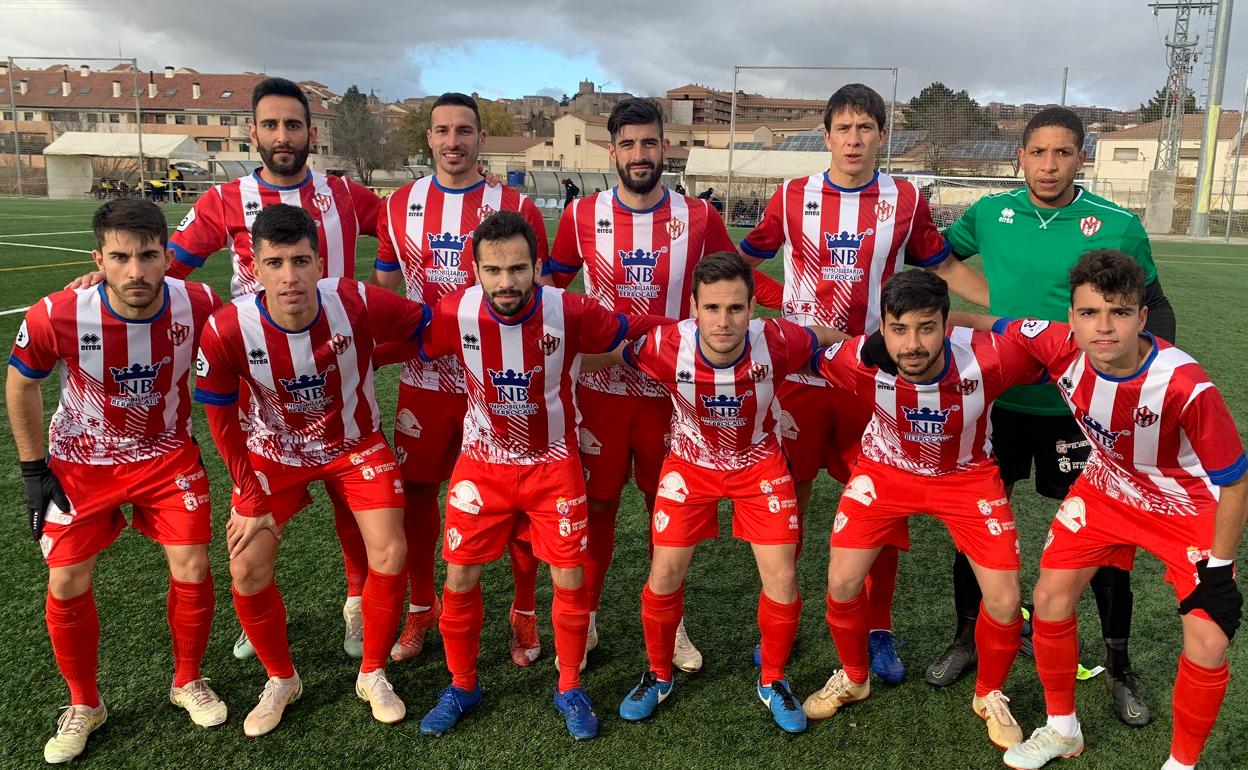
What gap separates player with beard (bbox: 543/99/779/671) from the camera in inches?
136

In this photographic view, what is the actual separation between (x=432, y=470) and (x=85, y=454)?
1240 mm

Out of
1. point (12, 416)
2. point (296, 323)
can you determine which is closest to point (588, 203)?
point (296, 323)

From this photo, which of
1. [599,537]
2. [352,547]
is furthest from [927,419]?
[352,547]

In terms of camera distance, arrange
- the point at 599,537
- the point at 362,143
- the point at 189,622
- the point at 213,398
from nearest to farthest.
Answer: the point at 213,398 < the point at 189,622 < the point at 599,537 < the point at 362,143

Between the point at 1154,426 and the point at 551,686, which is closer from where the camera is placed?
the point at 1154,426

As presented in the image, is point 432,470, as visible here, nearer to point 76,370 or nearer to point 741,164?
point 76,370

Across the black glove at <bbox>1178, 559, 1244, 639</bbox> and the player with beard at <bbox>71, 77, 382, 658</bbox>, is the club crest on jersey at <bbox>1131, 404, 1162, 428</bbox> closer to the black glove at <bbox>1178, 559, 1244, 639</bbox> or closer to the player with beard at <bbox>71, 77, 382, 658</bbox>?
the black glove at <bbox>1178, 559, 1244, 639</bbox>

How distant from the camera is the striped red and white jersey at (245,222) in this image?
3551 millimetres

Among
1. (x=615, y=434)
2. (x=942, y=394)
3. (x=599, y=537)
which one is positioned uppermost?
(x=942, y=394)

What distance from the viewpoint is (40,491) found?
9.35ft

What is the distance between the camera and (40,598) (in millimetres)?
3781

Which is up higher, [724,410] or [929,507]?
[724,410]

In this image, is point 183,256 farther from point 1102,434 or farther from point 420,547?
point 1102,434

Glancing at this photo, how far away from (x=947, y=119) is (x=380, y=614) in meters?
27.8
